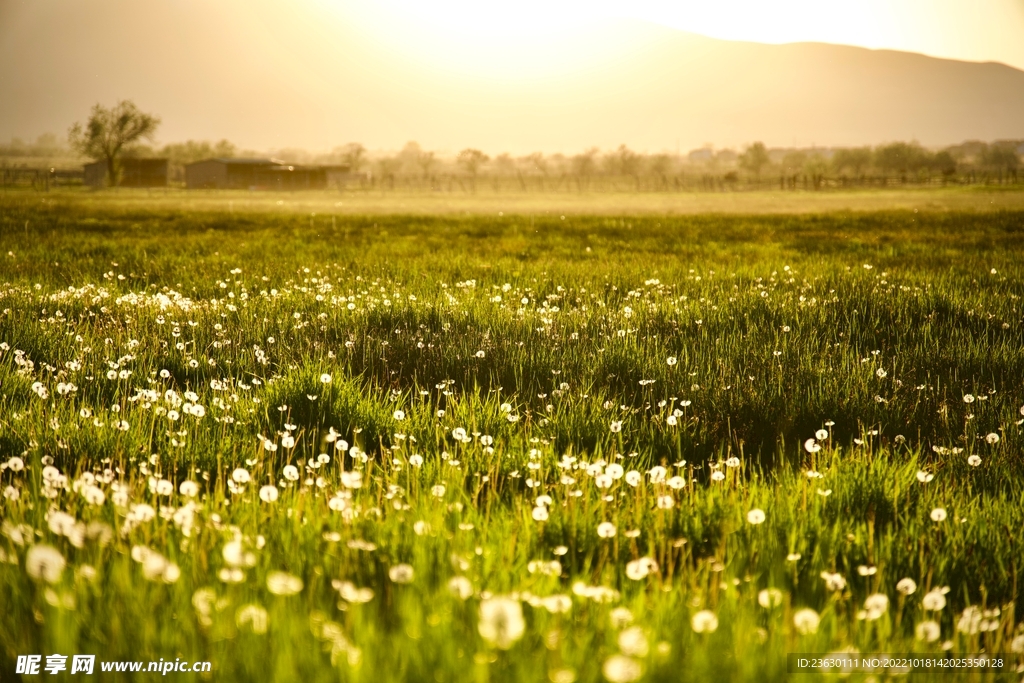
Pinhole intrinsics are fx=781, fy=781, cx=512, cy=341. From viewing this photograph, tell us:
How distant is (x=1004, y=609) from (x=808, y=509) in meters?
1.03

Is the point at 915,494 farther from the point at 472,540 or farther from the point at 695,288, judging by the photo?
the point at 695,288

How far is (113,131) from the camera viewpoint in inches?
4387

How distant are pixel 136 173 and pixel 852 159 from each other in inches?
5464

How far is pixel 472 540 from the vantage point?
323 centimetres

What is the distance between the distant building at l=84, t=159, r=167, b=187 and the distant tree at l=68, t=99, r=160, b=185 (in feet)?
5.06

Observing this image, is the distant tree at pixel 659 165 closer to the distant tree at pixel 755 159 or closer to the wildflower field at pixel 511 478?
the distant tree at pixel 755 159

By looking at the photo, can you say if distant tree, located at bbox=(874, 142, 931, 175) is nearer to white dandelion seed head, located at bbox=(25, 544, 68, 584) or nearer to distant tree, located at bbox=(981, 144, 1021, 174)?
distant tree, located at bbox=(981, 144, 1021, 174)

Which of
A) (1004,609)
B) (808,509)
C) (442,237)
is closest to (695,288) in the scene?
(808,509)

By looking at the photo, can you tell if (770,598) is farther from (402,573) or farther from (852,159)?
(852,159)

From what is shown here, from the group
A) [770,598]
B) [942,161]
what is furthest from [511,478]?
[942,161]

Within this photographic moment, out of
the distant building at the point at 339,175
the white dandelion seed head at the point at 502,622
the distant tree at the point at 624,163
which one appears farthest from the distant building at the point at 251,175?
the white dandelion seed head at the point at 502,622

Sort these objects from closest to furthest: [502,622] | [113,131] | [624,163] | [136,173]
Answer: [502,622] < [113,131] < [136,173] < [624,163]

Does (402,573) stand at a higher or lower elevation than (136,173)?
lower

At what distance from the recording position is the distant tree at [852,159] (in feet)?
537
